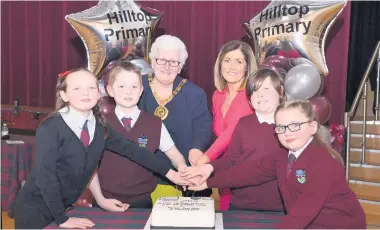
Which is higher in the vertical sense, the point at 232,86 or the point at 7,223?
the point at 232,86

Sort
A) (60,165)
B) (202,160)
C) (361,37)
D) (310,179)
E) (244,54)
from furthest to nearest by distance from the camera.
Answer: (361,37) → (244,54) → (202,160) → (60,165) → (310,179)

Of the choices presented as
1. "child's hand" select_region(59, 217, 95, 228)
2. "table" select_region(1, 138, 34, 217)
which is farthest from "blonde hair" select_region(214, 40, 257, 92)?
"table" select_region(1, 138, 34, 217)

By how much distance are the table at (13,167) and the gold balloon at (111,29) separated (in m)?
1.24

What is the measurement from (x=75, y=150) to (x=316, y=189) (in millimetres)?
914

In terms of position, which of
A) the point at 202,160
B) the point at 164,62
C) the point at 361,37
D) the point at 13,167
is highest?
the point at 361,37

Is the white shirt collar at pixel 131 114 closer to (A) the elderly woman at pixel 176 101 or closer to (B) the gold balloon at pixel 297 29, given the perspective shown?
(A) the elderly woman at pixel 176 101

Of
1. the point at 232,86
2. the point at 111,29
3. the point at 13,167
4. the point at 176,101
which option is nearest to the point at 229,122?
the point at 232,86

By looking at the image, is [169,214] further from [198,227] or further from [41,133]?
[41,133]

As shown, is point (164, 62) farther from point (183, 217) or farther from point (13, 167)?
point (13, 167)

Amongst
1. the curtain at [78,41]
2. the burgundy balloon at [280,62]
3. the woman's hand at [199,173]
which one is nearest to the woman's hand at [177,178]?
the woman's hand at [199,173]

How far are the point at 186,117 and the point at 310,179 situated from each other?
1.06 metres

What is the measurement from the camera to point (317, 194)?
166cm

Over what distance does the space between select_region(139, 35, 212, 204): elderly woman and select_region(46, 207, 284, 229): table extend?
0.80 meters

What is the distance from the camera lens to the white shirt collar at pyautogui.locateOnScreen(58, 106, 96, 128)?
193 cm
